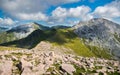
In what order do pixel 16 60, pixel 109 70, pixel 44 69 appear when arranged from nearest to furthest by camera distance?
pixel 44 69 → pixel 109 70 → pixel 16 60

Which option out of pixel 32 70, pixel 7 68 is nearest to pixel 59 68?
pixel 32 70

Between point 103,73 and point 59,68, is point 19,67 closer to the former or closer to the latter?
point 59,68

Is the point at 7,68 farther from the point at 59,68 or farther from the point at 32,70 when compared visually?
the point at 59,68

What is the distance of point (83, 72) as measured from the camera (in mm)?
101938

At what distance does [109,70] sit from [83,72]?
12.8m

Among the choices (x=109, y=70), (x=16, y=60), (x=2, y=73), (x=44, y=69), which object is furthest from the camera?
(x=16, y=60)

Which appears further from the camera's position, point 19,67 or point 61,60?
point 61,60

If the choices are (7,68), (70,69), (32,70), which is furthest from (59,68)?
(7,68)

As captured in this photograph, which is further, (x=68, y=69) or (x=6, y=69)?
(x=68, y=69)

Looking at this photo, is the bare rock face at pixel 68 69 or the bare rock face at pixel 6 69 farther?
the bare rock face at pixel 68 69

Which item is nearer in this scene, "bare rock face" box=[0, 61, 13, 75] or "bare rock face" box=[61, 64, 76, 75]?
"bare rock face" box=[0, 61, 13, 75]

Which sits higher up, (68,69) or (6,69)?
(6,69)

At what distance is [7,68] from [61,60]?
29.4m

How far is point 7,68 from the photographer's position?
314ft
